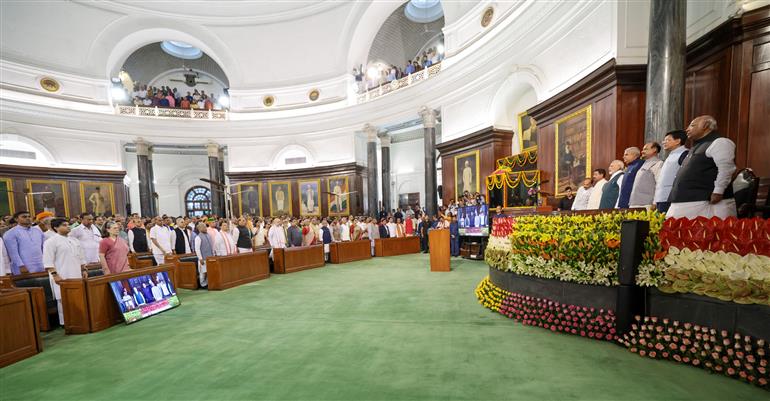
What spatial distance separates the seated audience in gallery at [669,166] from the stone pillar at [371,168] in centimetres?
1475

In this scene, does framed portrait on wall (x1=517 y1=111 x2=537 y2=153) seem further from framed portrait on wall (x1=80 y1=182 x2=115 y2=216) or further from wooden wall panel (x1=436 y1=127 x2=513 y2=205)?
framed portrait on wall (x1=80 y1=182 x2=115 y2=216)

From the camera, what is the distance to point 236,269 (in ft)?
25.0

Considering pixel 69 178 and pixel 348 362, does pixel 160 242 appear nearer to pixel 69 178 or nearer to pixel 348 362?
pixel 348 362

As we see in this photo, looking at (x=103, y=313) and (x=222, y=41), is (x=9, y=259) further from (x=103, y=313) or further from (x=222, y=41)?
(x=222, y=41)

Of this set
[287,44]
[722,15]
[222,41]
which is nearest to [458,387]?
[722,15]

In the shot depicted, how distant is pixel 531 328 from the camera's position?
13.8 ft

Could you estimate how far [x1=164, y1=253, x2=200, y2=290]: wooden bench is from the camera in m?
7.45

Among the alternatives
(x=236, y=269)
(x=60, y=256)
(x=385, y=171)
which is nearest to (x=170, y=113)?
(x=385, y=171)

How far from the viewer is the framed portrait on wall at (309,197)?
19.2 metres

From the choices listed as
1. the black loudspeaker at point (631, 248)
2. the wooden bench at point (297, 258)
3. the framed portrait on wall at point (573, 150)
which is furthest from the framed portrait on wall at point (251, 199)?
the black loudspeaker at point (631, 248)

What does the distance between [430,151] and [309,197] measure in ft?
27.1

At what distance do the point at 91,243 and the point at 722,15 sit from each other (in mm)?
12647

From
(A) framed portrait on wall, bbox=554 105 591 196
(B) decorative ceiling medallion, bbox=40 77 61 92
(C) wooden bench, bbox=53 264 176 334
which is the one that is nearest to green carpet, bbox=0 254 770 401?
(C) wooden bench, bbox=53 264 176 334

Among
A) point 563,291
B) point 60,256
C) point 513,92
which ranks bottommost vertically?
point 563,291
